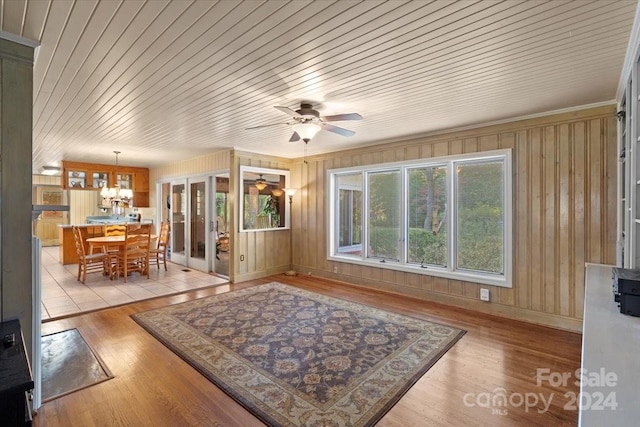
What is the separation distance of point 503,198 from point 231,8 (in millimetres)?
3939

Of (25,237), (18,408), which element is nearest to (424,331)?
(18,408)

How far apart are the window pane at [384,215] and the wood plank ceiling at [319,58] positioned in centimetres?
138

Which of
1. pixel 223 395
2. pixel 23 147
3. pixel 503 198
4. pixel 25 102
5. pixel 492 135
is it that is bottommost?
pixel 223 395

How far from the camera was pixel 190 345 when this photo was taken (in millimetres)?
3160

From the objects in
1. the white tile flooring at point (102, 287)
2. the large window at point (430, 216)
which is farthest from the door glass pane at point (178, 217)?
the large window at point (430, 216)

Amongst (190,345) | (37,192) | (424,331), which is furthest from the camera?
(37,192)

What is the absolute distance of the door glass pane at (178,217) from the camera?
744cm

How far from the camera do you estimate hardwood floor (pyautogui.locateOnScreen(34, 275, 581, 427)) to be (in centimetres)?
212

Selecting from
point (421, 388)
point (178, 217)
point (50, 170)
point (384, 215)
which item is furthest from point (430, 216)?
point (50, 170)

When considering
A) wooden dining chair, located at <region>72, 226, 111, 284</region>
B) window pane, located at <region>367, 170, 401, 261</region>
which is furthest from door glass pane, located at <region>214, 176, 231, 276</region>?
window pane, located at <region>367, 170, 401, 261</region>

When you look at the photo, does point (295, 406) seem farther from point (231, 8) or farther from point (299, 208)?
point (299, 208)

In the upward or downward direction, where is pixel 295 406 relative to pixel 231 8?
downward

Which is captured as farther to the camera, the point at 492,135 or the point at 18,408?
the point at 492,135

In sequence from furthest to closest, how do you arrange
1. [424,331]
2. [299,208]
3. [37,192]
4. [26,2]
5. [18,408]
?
[37,192] < [299,208] < [424,331] < [26,2] < [18,408]
